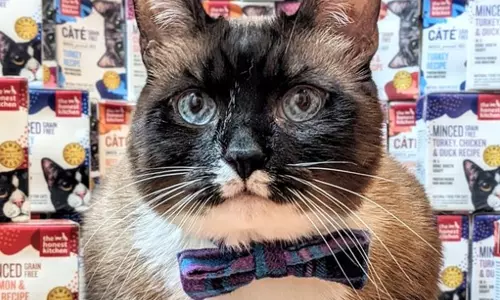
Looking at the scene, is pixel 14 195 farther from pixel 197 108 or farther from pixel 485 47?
pixel 485 47

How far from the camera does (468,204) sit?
70.7 inches

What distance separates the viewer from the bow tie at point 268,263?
787mm

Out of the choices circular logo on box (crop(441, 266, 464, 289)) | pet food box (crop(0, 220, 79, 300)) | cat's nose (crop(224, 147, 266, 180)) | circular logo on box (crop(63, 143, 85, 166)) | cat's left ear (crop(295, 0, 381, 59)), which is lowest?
circular logo on box (crop(441, 266, 464, 289))

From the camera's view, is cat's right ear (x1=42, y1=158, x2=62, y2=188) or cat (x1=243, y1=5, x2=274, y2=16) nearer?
cat's right ear (x1=42, y1=158, x2=62, y2=188)

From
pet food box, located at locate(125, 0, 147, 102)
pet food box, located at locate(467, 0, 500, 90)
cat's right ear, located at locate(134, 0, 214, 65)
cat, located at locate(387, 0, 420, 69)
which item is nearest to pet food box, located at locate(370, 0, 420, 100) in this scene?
cat, located at locate(387, 0, 420, 69)

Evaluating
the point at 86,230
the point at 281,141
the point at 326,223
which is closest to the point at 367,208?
the point at 326,223

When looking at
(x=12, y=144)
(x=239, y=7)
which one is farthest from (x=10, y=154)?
(x=239, y=7)

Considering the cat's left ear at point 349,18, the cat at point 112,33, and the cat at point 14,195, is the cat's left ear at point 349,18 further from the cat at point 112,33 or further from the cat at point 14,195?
the cat at point 112,33

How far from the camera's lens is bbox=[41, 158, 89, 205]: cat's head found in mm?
1696

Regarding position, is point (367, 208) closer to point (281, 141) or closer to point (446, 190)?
point (281, 141)

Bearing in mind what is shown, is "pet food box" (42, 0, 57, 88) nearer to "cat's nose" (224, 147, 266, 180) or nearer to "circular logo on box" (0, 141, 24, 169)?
"circular logo on box" (0, 141, 24, 169)

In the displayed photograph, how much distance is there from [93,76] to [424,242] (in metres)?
1.32

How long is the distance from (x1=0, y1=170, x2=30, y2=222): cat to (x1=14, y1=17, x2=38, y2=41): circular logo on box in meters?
0.51

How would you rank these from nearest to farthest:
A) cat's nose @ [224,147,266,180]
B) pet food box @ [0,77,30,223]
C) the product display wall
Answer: cat's nose @ [224,147,266,180] → pet food box @ [0,77,30,223] → the product display wall
